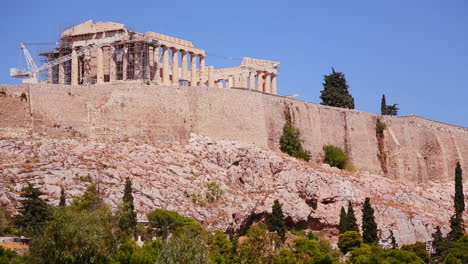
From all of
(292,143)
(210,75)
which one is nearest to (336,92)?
(210,75)

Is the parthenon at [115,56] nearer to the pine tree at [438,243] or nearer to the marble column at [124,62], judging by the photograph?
the marble column at [124,62]

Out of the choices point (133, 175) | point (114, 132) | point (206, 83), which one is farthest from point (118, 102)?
point (206, 83)

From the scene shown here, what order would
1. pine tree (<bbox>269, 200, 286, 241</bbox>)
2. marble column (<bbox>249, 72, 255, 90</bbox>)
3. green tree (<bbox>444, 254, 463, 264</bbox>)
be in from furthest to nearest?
marble column (<bbox>249, 72, 255, 90</bbox>) → pine tree (<bbox>269, 200, 286, 241</bbox>) → green tree (<bbox>444, 254, 463, 264</bbox>)

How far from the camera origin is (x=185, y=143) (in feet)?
201

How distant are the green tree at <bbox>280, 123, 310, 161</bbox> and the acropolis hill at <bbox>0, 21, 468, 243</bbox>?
0.47 metres

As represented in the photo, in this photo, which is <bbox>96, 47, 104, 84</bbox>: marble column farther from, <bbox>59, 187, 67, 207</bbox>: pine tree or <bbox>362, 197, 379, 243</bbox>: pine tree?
<bbox>362, 197, 379, 243</bbox>: pine tree

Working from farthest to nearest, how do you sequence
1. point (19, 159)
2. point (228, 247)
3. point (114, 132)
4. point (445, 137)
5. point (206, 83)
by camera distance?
1. point (445, 137)
2. point (206, 83)
3. point (114, 132)
4. point (19, 159)
5. point (228, 247)

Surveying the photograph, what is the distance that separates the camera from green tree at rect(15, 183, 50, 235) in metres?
49.7

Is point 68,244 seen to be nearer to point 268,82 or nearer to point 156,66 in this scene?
point 156,66

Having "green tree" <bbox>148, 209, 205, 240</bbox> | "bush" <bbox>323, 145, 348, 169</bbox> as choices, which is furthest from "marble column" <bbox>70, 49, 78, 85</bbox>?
"bush" <bbox>323, 145, 348, 169</bbox>

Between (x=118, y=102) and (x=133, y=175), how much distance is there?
5442mm

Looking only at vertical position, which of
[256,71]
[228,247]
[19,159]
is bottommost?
[228,247]

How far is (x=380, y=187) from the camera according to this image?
6781 cm

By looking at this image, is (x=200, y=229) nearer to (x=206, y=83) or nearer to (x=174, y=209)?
(x=174, y=209)
